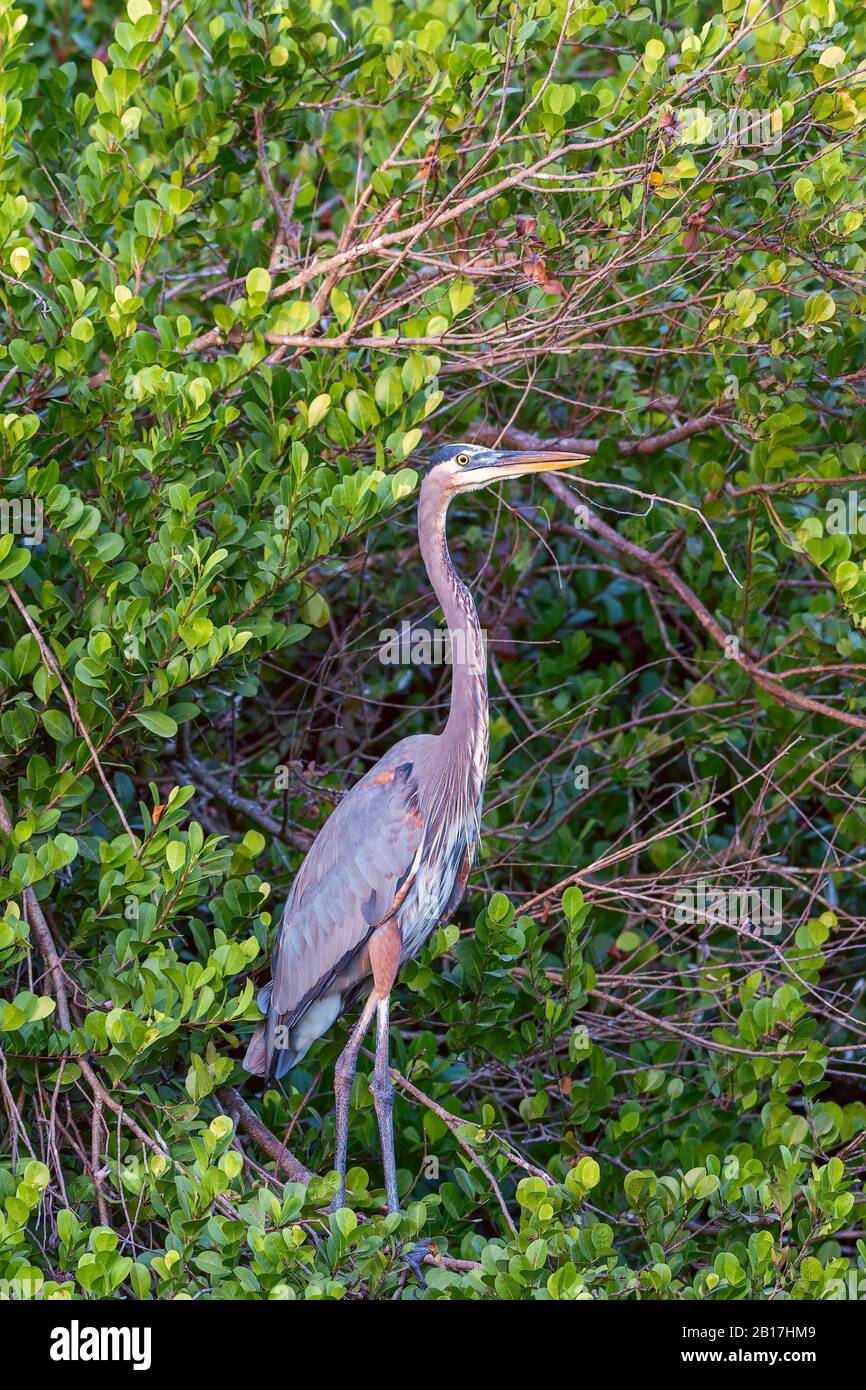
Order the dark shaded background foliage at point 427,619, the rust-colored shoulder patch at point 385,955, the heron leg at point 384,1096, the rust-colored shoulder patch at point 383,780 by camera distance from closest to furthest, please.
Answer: the dark shaded background foliage at point 427,619 < the heron leg at point 384,1096 < the rust-colored shoulder patch at point 385,955 < the rust-colored shoulder patch at point 383,780

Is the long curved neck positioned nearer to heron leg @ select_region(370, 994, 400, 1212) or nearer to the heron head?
the heron head

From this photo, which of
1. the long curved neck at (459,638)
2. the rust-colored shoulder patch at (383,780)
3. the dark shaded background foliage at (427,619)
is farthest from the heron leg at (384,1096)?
the long curved neck at (459,638)

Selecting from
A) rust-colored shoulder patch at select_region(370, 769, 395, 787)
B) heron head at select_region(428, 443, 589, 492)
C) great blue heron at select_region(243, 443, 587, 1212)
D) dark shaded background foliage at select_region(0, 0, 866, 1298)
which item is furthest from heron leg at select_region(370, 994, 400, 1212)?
heron head at select_region(428, 443, 589, 492)

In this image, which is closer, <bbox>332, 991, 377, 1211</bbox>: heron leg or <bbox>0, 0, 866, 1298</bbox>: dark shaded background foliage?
<bbox>0, 0, 866, 1298</bbox>: dark shaded background foliage

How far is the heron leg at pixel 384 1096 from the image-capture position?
400cm

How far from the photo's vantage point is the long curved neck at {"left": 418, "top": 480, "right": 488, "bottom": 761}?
14.2ft

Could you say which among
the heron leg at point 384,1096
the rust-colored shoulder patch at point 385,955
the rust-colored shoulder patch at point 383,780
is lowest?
the heron leg at point 384,1096

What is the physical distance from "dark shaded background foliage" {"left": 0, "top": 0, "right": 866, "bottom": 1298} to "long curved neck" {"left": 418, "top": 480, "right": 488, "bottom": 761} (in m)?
0.23

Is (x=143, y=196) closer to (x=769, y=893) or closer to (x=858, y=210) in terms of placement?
(x=858, y=210)

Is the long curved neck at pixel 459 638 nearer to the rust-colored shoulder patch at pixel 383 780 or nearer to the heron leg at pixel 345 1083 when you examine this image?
the rust-colored shoulder patch at pixel 383 780

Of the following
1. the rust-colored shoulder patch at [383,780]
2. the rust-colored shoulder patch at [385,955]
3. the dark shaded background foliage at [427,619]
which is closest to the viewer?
the dark shaded background foliage at [427,619]

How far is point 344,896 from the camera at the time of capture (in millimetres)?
4211

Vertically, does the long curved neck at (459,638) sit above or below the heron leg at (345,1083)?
above

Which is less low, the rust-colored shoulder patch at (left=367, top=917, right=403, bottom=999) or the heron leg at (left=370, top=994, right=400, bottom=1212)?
the rust-colored shoulder patch at (left=367, top=917, right=403, bottom=999)
